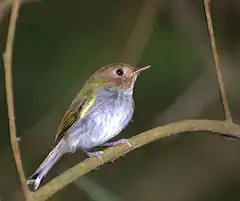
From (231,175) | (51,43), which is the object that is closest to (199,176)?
(231,175)

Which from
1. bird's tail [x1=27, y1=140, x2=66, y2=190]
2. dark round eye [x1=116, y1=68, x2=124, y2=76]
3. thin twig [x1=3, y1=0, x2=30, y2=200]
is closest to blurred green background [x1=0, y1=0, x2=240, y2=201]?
dark round eye [x1=116, y1=68, x2=124, y2=76]

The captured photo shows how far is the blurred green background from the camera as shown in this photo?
12.8 ft

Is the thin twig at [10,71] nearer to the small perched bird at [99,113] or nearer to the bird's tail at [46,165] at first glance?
the bird's tail at [46,165]

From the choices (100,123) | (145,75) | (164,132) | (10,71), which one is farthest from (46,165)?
(145,75)

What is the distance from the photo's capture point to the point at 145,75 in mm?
4047

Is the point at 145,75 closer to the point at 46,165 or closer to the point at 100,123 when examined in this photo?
the point at 100,123

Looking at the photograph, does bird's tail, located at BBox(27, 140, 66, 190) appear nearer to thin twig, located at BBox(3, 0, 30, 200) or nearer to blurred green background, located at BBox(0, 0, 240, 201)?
thin twig, located at BBox(3, 0, 30, 200)

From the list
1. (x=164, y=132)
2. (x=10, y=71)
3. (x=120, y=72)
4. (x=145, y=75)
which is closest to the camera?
(x=10, y=71)

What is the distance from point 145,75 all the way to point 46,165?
68.6 inches

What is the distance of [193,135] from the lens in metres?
4.13

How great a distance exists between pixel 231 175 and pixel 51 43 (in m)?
1.11

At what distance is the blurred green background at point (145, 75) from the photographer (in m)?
3.89

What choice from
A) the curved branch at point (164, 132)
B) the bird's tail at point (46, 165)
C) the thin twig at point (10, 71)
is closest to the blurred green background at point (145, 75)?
the bird's tail at point (46, 165)

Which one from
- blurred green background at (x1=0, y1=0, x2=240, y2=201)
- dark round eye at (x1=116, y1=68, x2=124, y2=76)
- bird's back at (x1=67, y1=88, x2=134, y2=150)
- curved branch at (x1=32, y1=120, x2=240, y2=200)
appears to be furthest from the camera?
blurred green background at (x1=0, y1=0, x2=240, y2=201)
